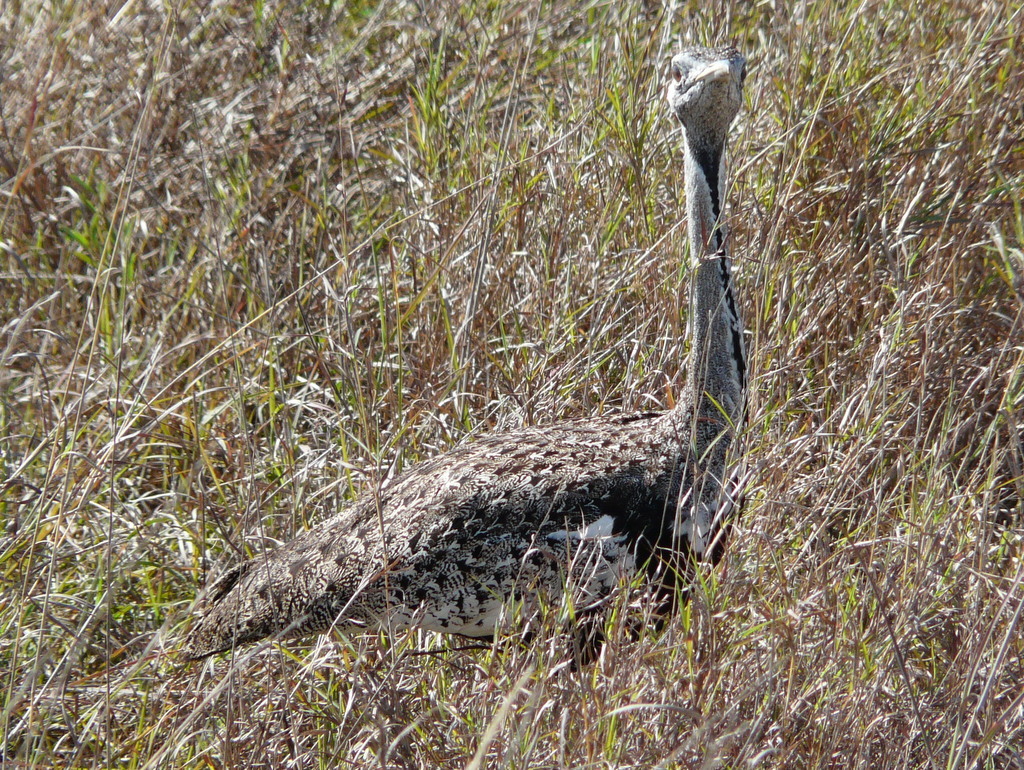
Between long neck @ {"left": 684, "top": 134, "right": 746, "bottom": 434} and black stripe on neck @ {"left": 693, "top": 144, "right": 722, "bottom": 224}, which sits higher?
black stripe on neck @ {"left": 693, "top": 144, "right": 722, "bottom": 224}

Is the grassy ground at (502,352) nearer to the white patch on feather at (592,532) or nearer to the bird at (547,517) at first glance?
the bird at (547,517)

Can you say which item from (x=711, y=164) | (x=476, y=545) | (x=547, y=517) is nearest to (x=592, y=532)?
(x=547, y=517)

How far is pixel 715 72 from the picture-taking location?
273 centimetres

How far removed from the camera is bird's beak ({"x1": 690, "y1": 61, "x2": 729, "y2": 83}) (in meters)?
2.73

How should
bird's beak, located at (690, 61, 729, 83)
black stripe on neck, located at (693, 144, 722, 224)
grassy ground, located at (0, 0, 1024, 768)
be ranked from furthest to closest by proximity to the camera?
black stripe on neck, located at (693, 144, 722, 224) < bird's beak, located at (690, 61, 729, 83) < grassy ground, located at (0, 0, 1024, 768)

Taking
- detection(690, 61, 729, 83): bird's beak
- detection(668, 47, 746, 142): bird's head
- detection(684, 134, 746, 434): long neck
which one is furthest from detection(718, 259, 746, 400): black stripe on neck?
detection(690, 61, 729, 83): bird's beak

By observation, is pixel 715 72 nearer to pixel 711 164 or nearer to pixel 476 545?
pixel 711 164

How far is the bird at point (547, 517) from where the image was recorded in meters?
2.78

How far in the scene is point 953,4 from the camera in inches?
158

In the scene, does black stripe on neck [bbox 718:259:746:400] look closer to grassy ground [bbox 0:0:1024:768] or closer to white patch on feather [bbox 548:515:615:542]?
grassy ground [bbox 0:0:1024:768]

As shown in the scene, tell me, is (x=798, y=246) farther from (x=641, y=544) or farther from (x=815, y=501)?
(x=641, y=544)

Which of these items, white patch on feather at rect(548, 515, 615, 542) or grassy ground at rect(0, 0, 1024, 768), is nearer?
grassy ground at rect(0, 0, 1024, 768)

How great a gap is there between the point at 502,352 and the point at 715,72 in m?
1.29

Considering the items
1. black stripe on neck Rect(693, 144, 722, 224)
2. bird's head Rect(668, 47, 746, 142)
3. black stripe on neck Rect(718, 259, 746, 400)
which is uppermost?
bird's head Rect(668, 47, 746, 142)
